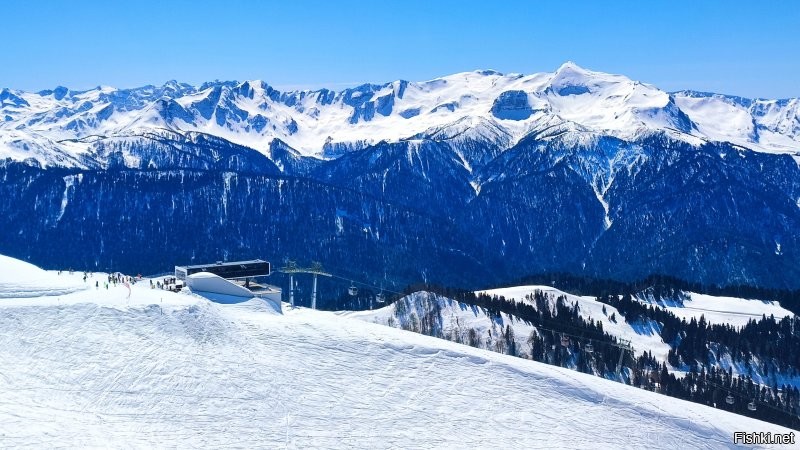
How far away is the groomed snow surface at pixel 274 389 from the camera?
73.4 meters

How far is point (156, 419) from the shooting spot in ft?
→ 242

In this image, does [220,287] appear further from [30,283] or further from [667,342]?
[667,342]

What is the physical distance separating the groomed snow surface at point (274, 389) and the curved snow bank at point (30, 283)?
4.48ft

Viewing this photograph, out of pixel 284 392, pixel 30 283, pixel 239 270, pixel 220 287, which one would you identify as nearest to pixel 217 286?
pixel 220 287

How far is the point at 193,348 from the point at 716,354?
13212 cm

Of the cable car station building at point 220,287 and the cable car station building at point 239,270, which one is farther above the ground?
the cable car station building at point 239,270

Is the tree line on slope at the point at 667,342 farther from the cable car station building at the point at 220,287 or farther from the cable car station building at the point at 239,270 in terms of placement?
the cable car station building at the point at 220,287

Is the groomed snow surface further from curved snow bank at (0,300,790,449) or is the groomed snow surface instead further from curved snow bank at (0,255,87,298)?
curved snow bank at (0,255,87,298)

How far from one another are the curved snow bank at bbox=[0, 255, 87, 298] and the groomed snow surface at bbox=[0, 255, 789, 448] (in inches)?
53.8

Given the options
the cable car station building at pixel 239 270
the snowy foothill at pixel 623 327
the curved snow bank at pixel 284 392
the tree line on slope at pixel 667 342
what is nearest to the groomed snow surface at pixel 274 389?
the curved snow bank at pixel 284 392

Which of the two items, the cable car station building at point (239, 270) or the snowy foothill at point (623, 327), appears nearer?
the cable car station building at point (239, 270)

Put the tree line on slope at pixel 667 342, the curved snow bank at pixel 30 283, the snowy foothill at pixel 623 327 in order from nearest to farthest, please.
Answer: the curved snow bank at pixel 30 283 < the tree line on slope at pixel 667 342 < the snowy foothill at pixel 623 327

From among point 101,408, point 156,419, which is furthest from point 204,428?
point 101,408

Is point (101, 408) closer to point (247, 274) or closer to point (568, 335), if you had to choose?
point (247, 274)
